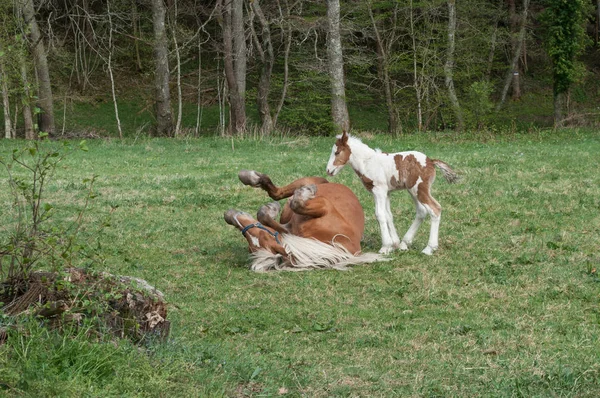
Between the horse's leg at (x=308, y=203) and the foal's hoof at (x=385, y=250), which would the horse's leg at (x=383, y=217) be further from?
the horse's leg at (x=308, y=203)

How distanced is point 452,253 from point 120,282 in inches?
208

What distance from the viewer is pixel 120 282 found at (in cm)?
607

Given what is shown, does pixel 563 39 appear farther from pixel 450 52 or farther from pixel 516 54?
pixel 450 52

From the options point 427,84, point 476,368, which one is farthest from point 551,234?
point 427,84

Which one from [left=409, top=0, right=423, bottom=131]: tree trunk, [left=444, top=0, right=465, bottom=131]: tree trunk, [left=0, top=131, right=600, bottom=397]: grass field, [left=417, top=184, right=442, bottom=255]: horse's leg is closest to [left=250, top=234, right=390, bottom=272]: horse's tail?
[left=0, top=131, right=600, bottom=397]: grass field

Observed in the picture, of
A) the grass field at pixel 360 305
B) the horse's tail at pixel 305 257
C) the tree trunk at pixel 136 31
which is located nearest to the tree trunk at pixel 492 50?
the tree trunk at pixel 136 31

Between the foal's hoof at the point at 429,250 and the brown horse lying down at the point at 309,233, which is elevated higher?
the brown horse lying down at the point at 309,233

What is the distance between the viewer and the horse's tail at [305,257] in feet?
31.0

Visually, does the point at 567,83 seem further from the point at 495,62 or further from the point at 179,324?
the point at 179,324

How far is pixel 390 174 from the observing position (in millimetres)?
10023

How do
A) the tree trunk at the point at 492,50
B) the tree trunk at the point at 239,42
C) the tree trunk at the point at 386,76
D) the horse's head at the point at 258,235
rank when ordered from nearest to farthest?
the horse's head at the point at 258,235 < the tree trunk at the point at 239,42 < the tree trunk at the point at 386,76 < the tree trunk at the point at 492,50

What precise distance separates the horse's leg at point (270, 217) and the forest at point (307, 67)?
19.0 metres

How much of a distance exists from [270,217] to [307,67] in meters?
27.3

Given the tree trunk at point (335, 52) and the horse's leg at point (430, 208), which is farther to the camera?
the tree trunk at point (335, 52)
